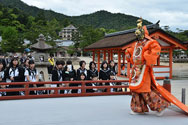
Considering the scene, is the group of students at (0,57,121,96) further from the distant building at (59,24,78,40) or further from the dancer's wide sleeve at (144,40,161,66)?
the distant building at (59,24,78,40)

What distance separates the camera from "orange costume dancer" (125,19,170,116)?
4457mm

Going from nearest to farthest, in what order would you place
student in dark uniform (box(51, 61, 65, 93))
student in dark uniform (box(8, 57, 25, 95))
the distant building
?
student in dark uniform (box(8, 57, 25, 95)), student in dark uniform (box(51, 61, 65, 93)), the distant building

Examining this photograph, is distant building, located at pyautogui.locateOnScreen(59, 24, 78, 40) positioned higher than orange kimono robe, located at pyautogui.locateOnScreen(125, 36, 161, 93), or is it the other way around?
distant building, located at pyautogui.locateOnScreen(59, 24, 78, 40)

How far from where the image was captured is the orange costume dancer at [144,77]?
4457 millimetres

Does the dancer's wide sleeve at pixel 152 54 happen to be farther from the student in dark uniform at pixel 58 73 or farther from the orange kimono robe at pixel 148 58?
the student in dark uniform at pixel 58 73

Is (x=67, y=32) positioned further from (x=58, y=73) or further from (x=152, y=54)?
(x=152, y=54)

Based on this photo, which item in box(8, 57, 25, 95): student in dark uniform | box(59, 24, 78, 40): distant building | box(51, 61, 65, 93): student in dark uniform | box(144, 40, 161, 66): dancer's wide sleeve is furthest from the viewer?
box(59, 24, 78, 40): distant building

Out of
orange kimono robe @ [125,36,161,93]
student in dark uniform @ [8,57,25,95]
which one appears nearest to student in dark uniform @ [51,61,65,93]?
student in dark uniform @ [8,57,25,95]

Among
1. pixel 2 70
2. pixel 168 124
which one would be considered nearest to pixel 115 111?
pixel 168 124

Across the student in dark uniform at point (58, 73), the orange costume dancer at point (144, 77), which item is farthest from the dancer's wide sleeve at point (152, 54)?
the student in dark uniform at point (58, 73)

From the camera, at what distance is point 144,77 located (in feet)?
15.1

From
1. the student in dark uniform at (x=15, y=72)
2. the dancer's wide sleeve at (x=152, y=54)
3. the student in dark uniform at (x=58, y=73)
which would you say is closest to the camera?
the dancer's wide sleeve at (x=152, y=54)

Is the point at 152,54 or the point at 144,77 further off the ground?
the point at 152,54

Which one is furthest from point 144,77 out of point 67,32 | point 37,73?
point 67,32
